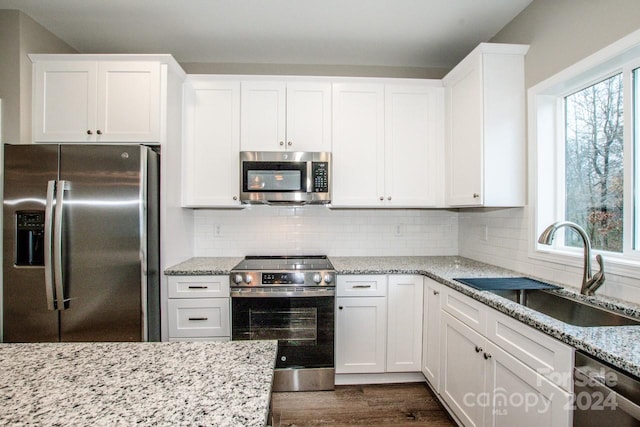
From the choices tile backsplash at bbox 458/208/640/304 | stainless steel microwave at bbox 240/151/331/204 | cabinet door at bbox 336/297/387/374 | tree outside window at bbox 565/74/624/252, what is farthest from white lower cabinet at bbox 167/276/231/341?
tree outside window at bbox 565/74/624/252

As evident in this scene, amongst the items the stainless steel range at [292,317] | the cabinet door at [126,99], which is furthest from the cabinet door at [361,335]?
the cabinet door at [126,99]

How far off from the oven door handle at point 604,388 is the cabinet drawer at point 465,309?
0.54 metres

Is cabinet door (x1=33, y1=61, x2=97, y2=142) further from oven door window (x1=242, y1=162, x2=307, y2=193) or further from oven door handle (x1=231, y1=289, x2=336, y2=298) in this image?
oven door handle (x1=231, y1=289, x2=336, y2=298)

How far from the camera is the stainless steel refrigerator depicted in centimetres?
198

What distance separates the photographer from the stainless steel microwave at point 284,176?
2504 millimetres

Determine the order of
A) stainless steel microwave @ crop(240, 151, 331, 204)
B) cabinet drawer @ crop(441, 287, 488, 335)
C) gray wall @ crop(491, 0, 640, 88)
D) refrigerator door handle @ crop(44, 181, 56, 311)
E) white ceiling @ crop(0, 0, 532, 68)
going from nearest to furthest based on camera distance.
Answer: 1. gray wall @ crop(491, 0, 640, 88)
2. cabinet drawer @ crop(441, 287, 488, 335)
3. refrigerator door handle @ crop(44, 181, 56, 311)
4. white ceiling @ crop(0, 0, 532, 68)
5. stainless steel microwave @ crop(240, 151, 331, 204)

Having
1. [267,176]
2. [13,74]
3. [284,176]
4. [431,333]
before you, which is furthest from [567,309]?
[13,74]

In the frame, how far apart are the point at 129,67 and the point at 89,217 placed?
114 cm

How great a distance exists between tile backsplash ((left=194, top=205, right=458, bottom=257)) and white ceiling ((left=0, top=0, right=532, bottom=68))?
1.41m

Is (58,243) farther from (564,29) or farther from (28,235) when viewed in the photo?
(564,29)

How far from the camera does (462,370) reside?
181cm

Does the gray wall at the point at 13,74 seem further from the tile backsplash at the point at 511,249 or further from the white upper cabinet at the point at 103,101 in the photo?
the tile backsplash at the point at 511,249

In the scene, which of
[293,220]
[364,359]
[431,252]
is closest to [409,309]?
[364,359]

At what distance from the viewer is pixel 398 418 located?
203 cm
